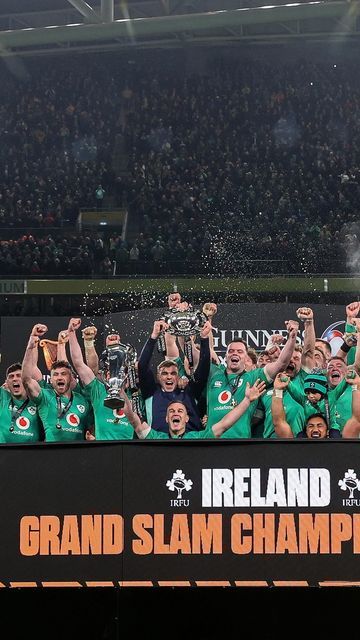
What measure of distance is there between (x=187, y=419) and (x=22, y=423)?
1.01 metres

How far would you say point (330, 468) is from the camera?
4.44 m

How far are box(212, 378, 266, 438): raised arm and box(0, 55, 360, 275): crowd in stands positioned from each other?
16855mm

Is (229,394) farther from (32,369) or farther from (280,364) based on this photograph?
(32,369)

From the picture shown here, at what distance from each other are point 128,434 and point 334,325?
17.5ft

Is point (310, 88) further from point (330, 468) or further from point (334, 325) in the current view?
point (330, 468)

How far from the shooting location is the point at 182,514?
4465 mm

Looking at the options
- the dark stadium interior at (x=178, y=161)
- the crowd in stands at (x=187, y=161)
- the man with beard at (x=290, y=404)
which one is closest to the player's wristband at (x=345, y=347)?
the man with beard at (x=290, y=404)

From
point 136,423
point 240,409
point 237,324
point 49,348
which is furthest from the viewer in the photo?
Answer: point 237,324

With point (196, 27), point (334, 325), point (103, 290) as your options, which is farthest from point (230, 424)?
point (196, 27)

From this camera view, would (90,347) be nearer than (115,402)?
No

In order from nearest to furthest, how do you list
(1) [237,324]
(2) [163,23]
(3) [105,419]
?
1. (3) [105,419]
2. (1) [237,324]
3. (2) [163,23]

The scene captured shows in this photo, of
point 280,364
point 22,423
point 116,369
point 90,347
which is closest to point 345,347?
point 280,364

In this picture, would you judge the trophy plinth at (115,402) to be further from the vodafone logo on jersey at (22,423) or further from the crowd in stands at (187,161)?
the crowd in stands at (187,161)
